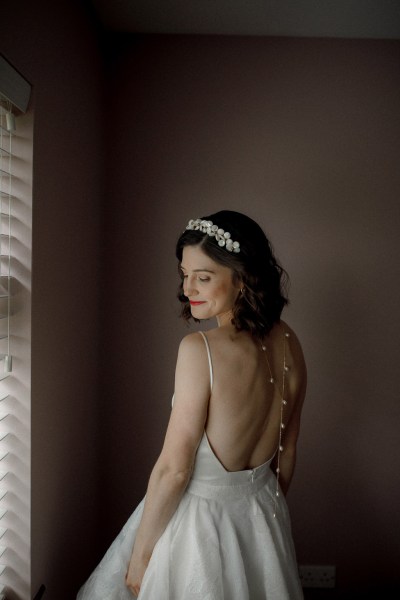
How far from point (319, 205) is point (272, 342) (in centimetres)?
86

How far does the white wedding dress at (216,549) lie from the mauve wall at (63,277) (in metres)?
0.25

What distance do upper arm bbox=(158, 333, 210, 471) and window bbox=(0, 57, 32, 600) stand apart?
0.39 m

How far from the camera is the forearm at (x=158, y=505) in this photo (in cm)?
127

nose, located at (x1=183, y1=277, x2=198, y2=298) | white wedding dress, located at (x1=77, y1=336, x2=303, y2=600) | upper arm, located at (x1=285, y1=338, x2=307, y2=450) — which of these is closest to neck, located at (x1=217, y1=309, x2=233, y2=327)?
nose, located at (x1=183, y1=277, x2=198, y2=298)

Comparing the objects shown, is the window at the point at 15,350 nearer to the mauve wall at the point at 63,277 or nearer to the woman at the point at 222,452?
the mauve wall at the point at 63,277

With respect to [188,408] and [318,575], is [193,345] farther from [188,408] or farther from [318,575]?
[318,575]

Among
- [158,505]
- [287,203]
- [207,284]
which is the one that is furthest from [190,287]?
[287,203]

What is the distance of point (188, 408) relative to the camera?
1248 mm

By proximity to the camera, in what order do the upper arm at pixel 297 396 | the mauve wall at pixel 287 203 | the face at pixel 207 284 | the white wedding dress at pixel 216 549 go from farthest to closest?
1. the mauve wall at pixel 287 203
2. the upper arm at pixel 297 396
3. the face at pixel 207 284
4. the white wedding dress at pixel 216 549

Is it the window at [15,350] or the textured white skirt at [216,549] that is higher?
the window at [15,350]

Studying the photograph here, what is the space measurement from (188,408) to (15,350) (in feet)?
1.56

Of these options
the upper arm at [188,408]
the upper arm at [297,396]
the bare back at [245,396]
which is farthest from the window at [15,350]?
the upper arm at [297,396]

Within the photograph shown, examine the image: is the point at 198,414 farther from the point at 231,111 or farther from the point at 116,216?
the point at 231,111

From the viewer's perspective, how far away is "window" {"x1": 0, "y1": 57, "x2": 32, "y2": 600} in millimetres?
1242
